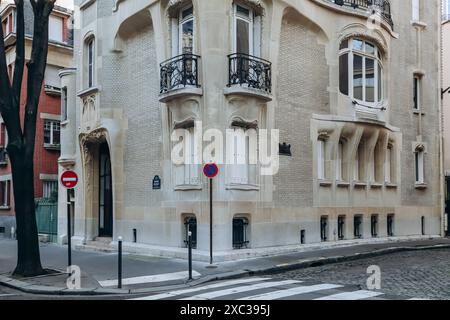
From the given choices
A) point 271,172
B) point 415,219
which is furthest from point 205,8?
point 415,219

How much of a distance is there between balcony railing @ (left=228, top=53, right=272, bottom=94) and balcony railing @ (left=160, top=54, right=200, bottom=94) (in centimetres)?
104

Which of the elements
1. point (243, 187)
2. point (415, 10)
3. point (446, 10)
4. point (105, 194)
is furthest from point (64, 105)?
point (446, 10)

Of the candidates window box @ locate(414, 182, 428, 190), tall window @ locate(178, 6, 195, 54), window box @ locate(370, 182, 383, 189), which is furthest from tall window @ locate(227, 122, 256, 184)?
window box @ locate(414, 182, 428, 190)

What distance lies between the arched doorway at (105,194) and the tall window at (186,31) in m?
6.24

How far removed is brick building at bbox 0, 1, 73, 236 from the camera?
26953 millimetres

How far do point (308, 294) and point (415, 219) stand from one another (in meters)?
14.2

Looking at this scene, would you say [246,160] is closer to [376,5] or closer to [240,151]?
[240,151]

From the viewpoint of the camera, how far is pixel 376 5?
2058 cm

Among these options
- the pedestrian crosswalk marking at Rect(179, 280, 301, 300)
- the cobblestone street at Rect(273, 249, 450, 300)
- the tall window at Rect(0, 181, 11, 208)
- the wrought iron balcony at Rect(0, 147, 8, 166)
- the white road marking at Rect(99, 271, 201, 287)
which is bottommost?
the cobblestone street at Rect(273, 249, 450, 300)

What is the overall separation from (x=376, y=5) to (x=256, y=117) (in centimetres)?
819

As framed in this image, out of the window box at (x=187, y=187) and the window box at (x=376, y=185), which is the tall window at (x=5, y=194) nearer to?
the window box at (x=187, y=187)

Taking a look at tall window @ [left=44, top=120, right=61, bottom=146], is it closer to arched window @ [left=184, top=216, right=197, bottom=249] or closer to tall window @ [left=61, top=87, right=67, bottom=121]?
tall window @ [left=61, top=87, right=67, bottom=121]

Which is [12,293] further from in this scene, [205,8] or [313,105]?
[313,105]
